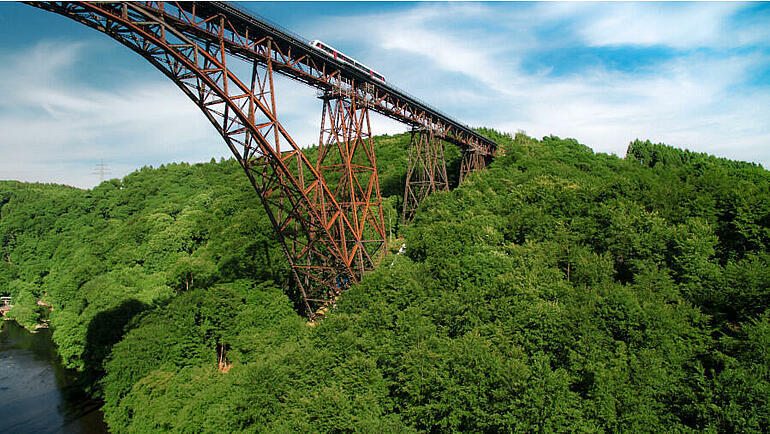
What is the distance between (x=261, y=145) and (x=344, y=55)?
6.39 metres

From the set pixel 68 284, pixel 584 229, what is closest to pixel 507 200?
pixel 584 229

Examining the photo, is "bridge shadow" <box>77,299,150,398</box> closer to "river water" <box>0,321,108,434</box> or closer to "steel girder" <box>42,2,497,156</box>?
"river water" <box>0,321,108,434</box>

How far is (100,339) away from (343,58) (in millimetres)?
22772

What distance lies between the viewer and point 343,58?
17.0 m

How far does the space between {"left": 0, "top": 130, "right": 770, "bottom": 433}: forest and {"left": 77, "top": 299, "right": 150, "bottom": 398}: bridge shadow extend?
13cm

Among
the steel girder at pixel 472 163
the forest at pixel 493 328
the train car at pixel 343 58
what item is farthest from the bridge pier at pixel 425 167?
the train car at pixel 343 58

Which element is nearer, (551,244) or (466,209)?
(551,244)

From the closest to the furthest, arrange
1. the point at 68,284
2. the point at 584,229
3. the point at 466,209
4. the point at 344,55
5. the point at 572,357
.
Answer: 1. the point at 572,357
2. the point at 344,55
3. the point at 584,229
4. the point at 466,209
5. the point at 68,284

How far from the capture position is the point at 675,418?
380 inches

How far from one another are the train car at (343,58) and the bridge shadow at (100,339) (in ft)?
65.4

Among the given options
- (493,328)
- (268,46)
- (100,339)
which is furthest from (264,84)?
(100,339)

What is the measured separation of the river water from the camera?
69.2 ft

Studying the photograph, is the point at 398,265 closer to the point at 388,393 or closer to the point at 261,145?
the point at 388,393

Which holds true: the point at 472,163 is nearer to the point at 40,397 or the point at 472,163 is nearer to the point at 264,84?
the point at 264,84
